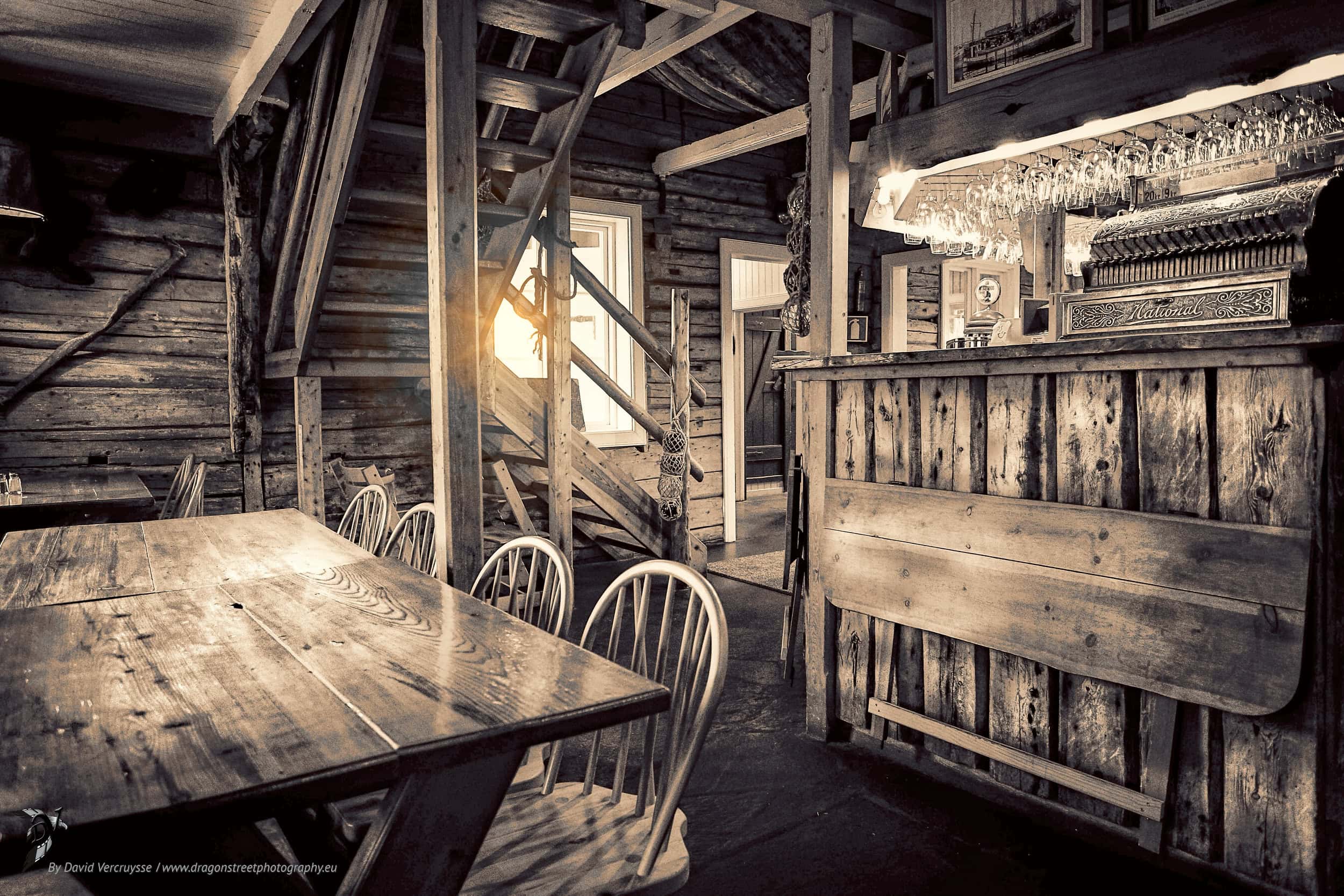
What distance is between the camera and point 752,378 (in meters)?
12.3

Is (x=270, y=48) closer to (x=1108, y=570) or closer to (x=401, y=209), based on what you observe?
(x=401, y=209)

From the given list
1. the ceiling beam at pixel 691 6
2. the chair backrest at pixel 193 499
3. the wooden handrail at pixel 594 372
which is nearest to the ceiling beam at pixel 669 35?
the ceiling beam at pixel 691 6

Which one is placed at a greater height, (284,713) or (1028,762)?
(284,713)

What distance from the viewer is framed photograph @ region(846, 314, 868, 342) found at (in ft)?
27.6

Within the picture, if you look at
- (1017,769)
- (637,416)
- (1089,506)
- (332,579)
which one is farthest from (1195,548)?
(637,416)

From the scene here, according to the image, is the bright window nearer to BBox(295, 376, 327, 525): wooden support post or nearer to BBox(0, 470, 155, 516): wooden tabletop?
BBox(295, 376, 327, 525): wooden support post

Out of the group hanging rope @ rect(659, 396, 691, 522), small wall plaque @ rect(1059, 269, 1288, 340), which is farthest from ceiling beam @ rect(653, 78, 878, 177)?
small wall plaque @ rect(1059, 269, 1288, 340)

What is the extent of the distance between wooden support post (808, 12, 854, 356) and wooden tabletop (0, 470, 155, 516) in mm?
3193

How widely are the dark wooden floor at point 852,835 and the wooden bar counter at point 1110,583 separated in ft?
0.35

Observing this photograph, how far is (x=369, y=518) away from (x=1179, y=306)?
3.27 meters

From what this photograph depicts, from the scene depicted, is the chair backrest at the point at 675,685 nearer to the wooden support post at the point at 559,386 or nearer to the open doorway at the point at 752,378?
the wooden support post at the point at 559,386

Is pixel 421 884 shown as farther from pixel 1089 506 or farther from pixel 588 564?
pixel 588 564

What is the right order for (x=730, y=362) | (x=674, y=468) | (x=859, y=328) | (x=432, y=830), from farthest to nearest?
(x=859, y=328) < (x=730, y=362) < (x=674, y=468) < (x=432, y=830)

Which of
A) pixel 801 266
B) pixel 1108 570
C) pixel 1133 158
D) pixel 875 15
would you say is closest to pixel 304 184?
pixel 801 266
